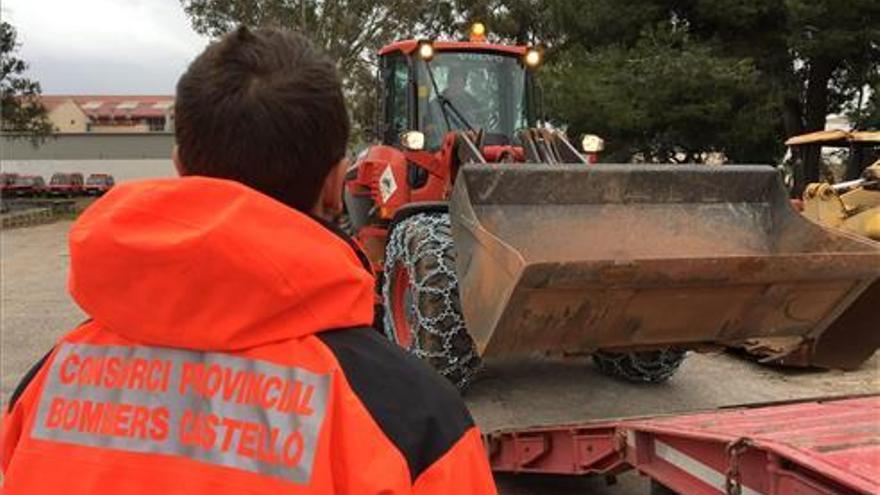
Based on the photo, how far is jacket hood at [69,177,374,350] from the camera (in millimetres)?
1295

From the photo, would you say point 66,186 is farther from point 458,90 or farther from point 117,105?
point 117,105

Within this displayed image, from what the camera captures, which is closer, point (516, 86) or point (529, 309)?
point (529, 309)

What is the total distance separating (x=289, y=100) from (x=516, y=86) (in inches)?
272

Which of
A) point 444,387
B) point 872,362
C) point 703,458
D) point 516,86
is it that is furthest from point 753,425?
point 872,362

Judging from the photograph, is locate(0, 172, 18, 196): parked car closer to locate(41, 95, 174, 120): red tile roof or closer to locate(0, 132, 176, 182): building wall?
locate(0, 132, 176, 182): building wall

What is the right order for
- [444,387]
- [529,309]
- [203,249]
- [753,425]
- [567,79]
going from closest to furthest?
[203,249] → [444,387] → [753,425] → [529,309] → [567,79]

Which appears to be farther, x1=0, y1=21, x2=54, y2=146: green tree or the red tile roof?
the red tile roof

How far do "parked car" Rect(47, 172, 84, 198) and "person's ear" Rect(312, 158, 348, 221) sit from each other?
47809mm

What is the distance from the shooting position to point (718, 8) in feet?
64.0

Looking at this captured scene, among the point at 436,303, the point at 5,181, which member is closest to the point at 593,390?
the point at 436,303

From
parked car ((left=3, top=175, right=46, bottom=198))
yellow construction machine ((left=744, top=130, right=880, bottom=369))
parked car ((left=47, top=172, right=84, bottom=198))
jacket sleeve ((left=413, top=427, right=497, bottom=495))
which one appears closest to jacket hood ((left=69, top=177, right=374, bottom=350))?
jacket sleeve ((left=413, top=427, right=497, bottom=495))

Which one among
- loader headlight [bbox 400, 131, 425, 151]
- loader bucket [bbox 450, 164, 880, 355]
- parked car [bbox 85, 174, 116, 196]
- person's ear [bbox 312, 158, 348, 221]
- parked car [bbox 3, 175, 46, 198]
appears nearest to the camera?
person's ear [bbox 312, 158, 348, 221]

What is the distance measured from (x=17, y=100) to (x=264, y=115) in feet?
124

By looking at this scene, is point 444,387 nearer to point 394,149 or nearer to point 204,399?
point 204,399
